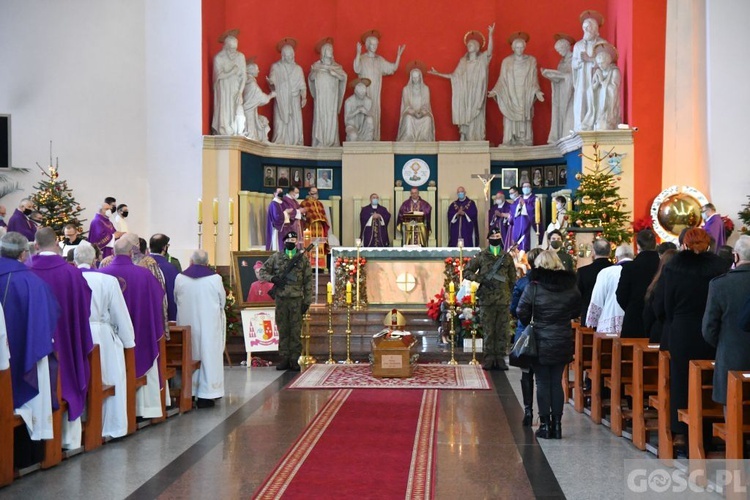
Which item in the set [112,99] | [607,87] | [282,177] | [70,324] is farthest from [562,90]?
[70,324]

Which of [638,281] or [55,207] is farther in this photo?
→ [55,207]

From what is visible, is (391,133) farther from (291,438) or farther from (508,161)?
(291,438)

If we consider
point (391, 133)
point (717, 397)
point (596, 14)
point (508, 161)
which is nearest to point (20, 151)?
point (391, 133)

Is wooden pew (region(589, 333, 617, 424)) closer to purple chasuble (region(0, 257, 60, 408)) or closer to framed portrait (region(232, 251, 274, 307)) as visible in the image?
purple chasuble (region(0, 257, 60, 408))

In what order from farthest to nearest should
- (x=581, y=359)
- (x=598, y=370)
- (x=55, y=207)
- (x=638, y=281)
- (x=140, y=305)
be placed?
(x=55, y=207) < (x=581, y=359) < (x=598, y=370) < (x=140, y=305) < (x=638, y=281)

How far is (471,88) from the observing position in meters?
23.0

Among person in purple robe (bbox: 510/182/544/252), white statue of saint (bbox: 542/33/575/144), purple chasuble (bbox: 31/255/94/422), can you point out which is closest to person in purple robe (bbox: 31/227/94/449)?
purple chasuble (bbox: 31/255/94/422)

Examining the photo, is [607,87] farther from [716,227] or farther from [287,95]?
[287,95]

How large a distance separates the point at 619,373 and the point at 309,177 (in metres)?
14.8

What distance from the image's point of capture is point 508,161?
22656 mm

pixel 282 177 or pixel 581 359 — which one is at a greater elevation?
pixel 282 177

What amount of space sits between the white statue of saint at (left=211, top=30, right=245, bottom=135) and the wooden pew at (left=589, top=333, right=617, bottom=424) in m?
12.3

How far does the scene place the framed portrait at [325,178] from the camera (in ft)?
75.9

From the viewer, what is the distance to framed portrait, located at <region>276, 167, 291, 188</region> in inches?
882
